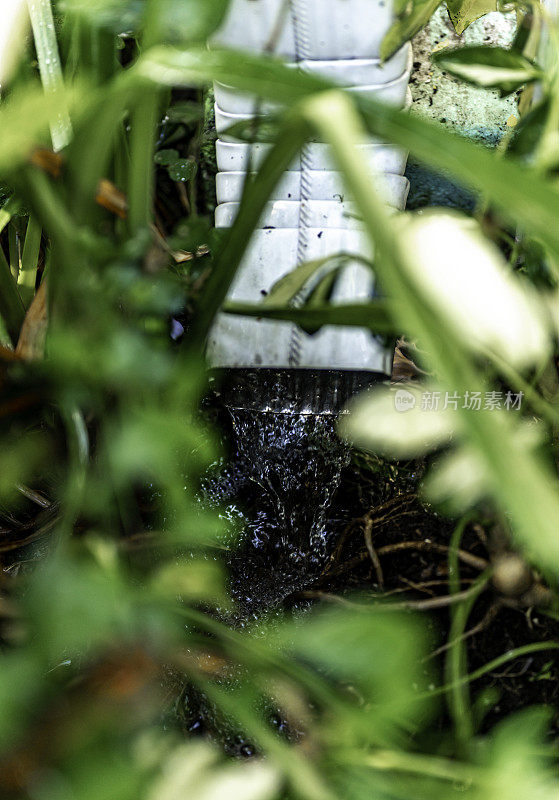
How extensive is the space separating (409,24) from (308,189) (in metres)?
0.24

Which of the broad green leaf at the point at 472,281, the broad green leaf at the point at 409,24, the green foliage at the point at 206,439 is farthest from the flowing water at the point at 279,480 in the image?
the broad green leaf at the point at 472,281

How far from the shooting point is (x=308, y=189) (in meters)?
0.78

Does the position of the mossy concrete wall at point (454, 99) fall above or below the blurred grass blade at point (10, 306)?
above

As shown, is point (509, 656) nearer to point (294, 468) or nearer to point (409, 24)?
point (294, 468)

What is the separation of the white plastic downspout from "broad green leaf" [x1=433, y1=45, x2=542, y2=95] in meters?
0.16

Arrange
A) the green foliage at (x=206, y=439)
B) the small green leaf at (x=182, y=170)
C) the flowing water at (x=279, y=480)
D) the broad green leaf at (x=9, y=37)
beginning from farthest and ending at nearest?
A: 1. the small green leaf at (x=182, y=170)
2. the flowing water at (x=279, y=480)
3. the broad green leaf at (x=9, y=37)
4. the green foliage at (x=206, y=439)

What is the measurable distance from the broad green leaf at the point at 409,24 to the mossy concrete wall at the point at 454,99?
1.29 ft

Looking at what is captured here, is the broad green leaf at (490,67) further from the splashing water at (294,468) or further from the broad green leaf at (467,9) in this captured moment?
the splashing water at (294,468)

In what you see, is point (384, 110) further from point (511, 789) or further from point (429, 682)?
point (429, 682)

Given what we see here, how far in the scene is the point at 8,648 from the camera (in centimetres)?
50

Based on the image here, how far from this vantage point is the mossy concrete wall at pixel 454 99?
100cm

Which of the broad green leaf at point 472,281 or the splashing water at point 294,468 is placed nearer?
the broad green leaf at point 472,281

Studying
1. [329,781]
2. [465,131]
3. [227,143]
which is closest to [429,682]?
[329,781]

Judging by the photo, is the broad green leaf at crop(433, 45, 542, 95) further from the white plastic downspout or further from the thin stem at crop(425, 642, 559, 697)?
the thin stem at crop(425, 642, 559, 697)
